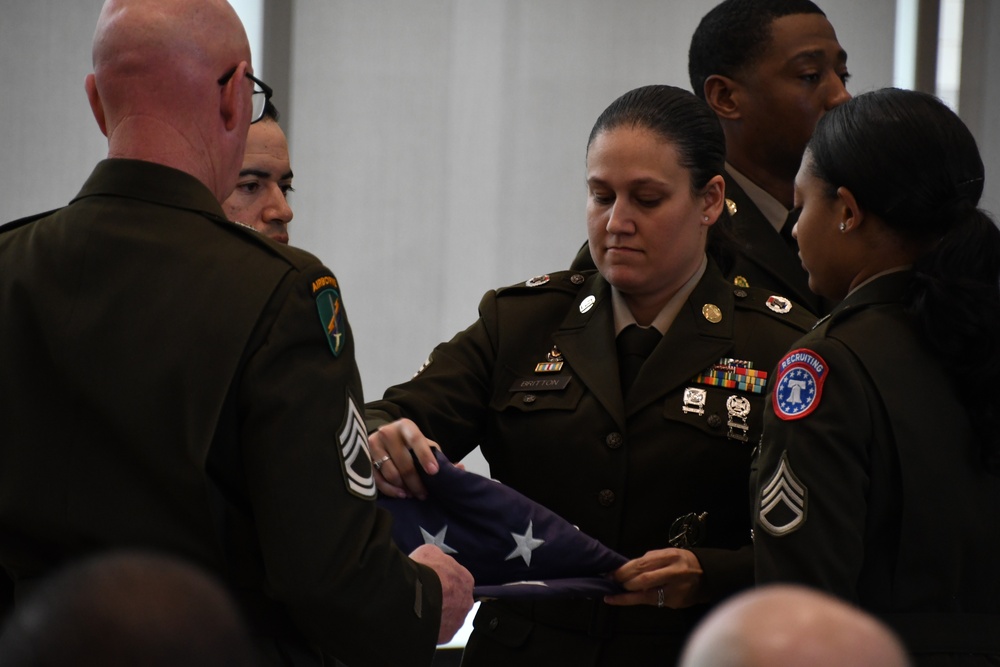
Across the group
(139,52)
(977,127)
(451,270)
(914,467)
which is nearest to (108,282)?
(139,52)

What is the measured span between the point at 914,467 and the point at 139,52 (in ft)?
3.73

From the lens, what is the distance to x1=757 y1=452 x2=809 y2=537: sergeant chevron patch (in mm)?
1662

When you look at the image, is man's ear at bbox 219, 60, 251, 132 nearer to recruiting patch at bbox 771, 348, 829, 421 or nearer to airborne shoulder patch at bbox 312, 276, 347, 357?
airborne shoulder patch at bbox 312, 276, 347, 357

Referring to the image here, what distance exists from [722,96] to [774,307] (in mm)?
850

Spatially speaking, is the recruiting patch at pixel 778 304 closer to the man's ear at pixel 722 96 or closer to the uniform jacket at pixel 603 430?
the uniform jacket at pixel 603 430

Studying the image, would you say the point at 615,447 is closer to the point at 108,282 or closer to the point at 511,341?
the point at 511,341

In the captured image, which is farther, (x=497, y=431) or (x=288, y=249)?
(x=497, y=431)

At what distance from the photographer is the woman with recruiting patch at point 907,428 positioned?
5.45 ft

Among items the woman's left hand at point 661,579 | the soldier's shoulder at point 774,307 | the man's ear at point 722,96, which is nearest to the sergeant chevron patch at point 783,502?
the woman's left hand at point 661,579

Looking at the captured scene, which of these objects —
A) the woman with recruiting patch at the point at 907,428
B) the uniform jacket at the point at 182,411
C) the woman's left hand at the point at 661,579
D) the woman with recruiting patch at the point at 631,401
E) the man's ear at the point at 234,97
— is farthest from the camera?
the woman with recruiting patch at the point at 631,401

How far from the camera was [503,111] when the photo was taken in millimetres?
3926

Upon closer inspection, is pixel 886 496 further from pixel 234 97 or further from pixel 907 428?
pixel 234 97

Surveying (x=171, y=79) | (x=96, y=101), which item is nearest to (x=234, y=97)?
(x=171, y=79)

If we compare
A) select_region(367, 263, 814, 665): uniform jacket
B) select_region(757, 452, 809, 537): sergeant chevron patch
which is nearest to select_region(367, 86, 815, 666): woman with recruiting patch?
select_region(367, 263, 814, 665): uniform jacket
